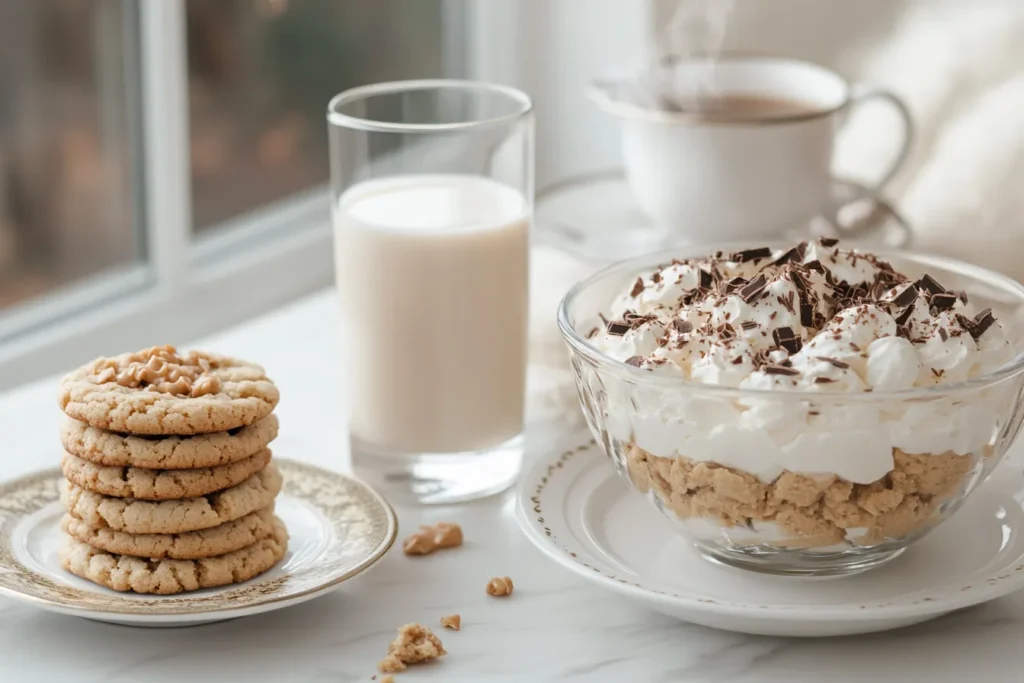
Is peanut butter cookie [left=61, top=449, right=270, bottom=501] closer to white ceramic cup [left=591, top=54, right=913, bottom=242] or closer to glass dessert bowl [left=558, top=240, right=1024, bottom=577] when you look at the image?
glass dessert bowl [left=558, top=240, right=1024, bottom=577]

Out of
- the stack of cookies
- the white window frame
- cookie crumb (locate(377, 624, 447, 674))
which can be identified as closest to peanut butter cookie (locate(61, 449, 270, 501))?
the stack of cookies

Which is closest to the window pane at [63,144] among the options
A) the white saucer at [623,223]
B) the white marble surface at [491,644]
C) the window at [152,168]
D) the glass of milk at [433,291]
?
the window at [152,168]

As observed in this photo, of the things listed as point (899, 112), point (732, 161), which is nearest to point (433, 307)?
point (732, 161)

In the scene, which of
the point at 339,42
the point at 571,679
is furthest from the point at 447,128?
the point at 339,42

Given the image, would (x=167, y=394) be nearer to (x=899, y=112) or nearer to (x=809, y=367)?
(x=809, y=367)

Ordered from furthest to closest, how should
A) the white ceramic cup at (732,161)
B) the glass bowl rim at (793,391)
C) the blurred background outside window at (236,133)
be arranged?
the blurred background outside window at (236,133)
the white ceramic cup at (732,161)
the glass bowl rim at (793,391)

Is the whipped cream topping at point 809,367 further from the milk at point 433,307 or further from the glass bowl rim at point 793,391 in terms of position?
the milk at point 433,307

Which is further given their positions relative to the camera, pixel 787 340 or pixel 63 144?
pixel 63 144
